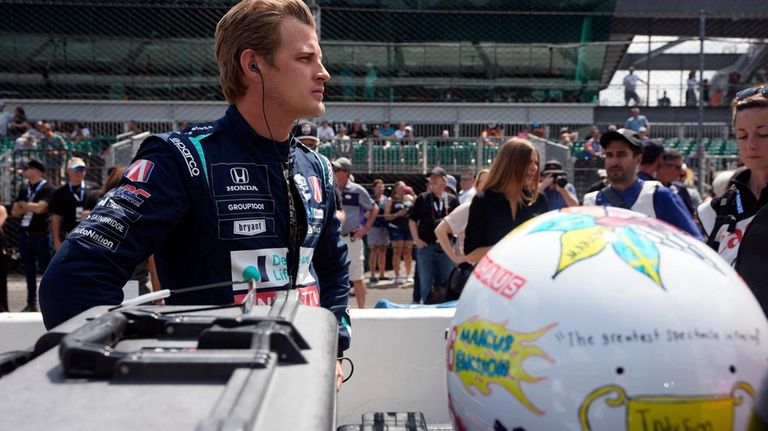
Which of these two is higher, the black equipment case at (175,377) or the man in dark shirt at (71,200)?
the black equipment case at (175,377)

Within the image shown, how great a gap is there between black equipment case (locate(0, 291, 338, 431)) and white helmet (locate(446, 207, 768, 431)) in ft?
0.96

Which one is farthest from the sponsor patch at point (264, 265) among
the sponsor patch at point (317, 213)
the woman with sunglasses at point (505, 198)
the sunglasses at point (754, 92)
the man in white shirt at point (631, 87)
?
the man in white shirt at point (631, 87)

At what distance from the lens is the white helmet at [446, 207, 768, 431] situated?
1185mm

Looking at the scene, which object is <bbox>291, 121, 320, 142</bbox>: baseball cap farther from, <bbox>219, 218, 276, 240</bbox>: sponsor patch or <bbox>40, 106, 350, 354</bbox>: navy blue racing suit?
<bbox>219, 218, 276, 240</bbox>: sponsor patch

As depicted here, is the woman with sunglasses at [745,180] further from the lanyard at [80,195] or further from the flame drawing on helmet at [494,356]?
the lanyard at [80,195]

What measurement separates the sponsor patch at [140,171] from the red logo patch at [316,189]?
48cm

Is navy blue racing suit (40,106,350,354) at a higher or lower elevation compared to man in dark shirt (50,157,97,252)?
higher

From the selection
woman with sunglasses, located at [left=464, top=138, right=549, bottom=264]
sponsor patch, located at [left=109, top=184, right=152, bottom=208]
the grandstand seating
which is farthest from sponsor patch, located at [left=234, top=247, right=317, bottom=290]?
the grandstand seating

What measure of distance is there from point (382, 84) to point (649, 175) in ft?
52.9

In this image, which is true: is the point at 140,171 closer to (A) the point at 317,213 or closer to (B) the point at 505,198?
(A) the point at 317,213

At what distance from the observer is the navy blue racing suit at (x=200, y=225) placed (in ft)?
5.84

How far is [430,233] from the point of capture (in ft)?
24.7

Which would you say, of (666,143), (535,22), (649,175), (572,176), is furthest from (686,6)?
(649,175)

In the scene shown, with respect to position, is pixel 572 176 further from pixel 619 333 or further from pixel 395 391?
pixel 619 333
